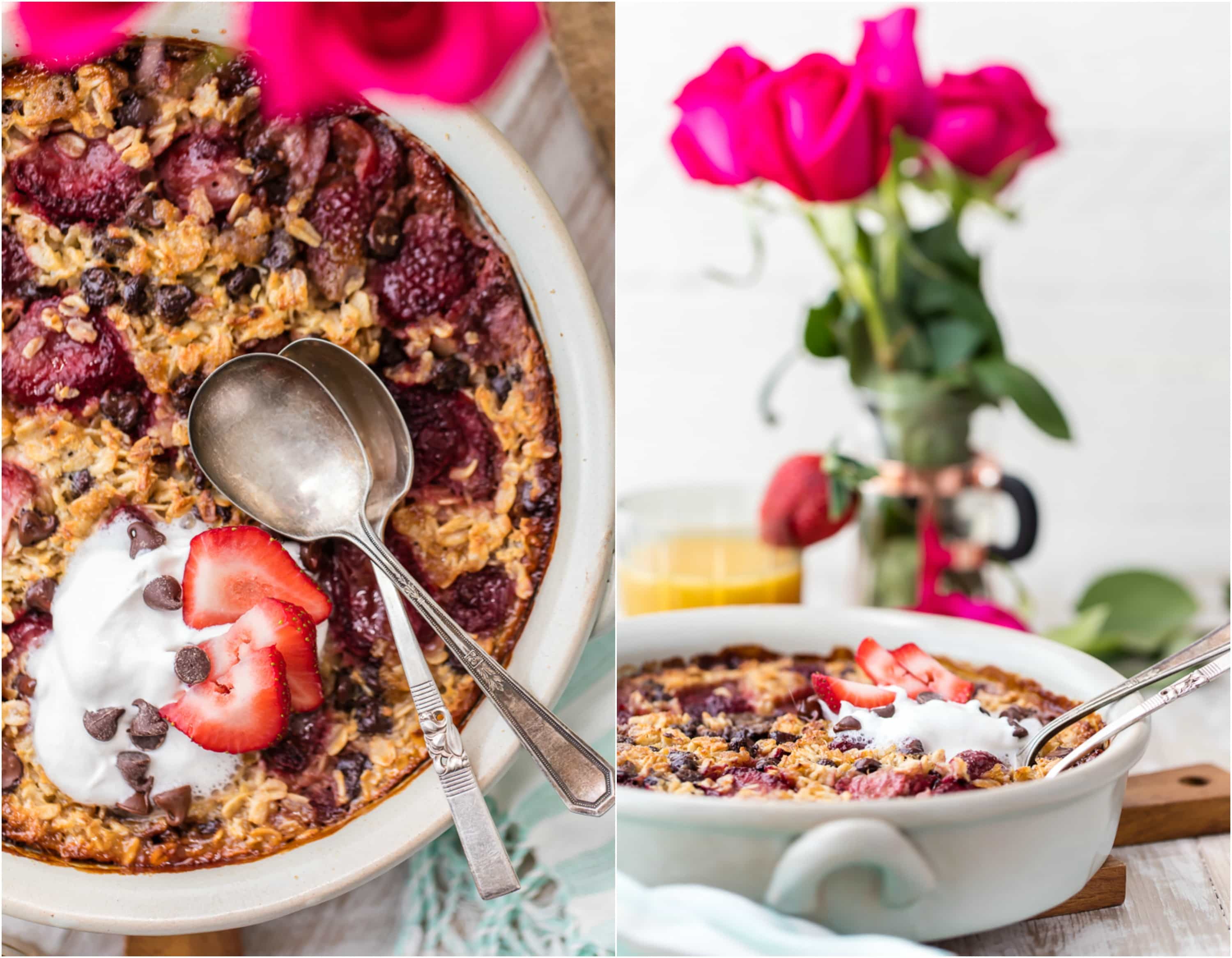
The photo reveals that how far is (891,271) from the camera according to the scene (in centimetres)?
83

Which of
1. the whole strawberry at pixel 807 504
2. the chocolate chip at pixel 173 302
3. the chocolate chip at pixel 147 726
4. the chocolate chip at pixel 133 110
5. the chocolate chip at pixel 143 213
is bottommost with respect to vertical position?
the whole strawberry at pixel 807 504

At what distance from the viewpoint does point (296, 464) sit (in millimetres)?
459

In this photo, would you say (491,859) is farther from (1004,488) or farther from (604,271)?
(1004,488)

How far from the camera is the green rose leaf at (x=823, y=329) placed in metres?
0.86

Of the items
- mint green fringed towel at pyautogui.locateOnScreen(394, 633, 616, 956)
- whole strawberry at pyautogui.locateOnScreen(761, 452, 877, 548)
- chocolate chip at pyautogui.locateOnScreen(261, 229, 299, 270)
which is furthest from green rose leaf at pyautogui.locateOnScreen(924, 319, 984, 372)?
chocolate chip at pyautogui.locateOnScreen(261, 229, 299, 270)

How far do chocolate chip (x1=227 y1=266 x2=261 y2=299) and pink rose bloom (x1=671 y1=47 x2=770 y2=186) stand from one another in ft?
1.11

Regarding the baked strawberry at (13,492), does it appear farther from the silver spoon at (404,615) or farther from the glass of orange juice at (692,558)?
the glass of orange juice at (692,558)

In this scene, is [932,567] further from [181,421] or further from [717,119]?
[181,421]

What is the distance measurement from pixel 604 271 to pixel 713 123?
7.0 inches

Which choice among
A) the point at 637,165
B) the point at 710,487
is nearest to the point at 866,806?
the point at 710,487

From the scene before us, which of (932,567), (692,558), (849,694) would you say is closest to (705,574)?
(692,558)

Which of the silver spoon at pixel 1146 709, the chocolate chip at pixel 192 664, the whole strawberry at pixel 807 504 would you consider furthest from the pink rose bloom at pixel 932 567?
the chocolate chip at pixel 192 664

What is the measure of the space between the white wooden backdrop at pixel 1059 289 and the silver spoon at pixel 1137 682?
2.20 feet

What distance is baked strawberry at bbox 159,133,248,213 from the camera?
0.46 meters
